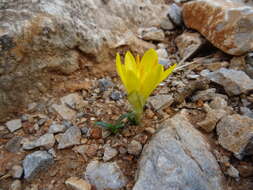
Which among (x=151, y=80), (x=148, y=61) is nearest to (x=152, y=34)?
(x=148, y=61)

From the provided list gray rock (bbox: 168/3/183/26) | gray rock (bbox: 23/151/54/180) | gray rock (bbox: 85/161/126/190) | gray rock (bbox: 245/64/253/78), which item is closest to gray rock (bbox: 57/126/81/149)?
gray rock (bbox: 23/151/54/180)

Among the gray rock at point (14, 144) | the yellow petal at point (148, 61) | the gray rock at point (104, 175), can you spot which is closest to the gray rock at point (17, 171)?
the gray rock at point (14, 144)

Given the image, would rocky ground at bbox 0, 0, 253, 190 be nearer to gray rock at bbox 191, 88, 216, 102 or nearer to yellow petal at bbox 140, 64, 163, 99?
gray rock at bbox 191, 88, 216, 102

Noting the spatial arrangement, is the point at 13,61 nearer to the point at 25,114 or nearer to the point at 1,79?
the point at 1,79

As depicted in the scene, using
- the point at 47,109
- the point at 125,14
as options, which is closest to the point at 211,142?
the point at 47,109

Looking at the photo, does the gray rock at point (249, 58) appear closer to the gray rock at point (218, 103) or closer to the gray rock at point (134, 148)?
the gray rock at point (218, 103)

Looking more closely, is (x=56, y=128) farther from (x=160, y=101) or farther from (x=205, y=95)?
(x=205, y=95)
